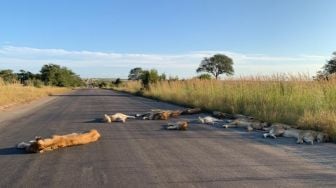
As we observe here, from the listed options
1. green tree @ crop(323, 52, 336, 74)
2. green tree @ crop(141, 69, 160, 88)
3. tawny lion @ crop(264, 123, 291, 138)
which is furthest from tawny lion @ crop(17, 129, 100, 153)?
green tree @ crop(141, 69, 160, 88)

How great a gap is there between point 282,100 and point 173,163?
9858 millimetres

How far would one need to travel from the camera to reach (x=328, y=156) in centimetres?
854

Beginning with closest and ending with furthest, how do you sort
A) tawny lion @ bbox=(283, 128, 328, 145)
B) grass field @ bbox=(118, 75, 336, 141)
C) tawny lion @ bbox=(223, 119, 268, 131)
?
tawny lion @ bbox=(283, 128, 328, 145) → grass field @ bbox=(118, 75, 336, 141) → tawny lion @ bbox=(223, 119, 268, 131)

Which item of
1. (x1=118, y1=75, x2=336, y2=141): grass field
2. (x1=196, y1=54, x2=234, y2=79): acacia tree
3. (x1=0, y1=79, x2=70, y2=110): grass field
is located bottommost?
(x1=0, y1=79, x2=70, y2=110): grass field

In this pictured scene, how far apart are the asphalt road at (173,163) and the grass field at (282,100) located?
198 cm

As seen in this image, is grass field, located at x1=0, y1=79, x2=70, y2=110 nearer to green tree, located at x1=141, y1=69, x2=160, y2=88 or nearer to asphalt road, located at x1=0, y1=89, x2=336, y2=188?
green tree, located at x1=141, y1=69, x2=160, y2=88

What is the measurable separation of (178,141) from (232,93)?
468 inches

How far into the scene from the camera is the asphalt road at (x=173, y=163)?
6594 mm

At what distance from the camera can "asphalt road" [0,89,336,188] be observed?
659cm

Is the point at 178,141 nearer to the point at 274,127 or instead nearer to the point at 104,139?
the point at 104,139

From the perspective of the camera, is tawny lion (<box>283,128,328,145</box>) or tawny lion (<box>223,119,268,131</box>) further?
tawny lion (<box>223,119,268,131</box>)

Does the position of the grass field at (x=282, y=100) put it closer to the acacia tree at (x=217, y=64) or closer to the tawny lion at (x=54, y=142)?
the tawny lion at (x=54, y=142)

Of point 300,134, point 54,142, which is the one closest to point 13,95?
point 54,142

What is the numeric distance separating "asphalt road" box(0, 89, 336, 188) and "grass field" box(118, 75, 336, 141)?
1.98 m
